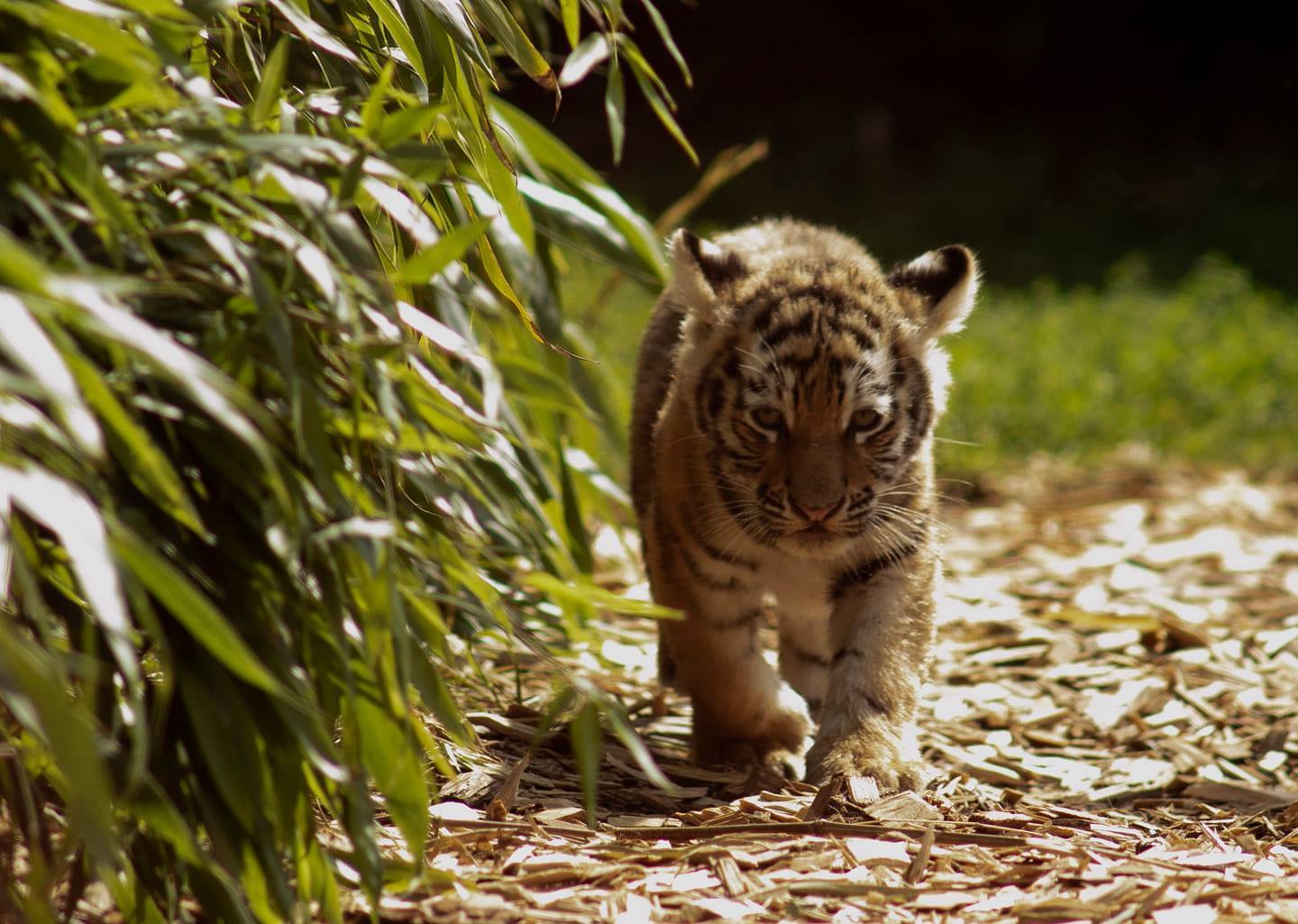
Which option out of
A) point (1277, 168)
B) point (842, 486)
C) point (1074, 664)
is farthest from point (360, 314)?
point (1277, 168)

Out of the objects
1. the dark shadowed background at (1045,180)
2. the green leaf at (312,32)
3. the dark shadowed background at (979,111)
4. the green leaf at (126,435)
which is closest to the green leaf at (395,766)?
the green leaf at (126,435)

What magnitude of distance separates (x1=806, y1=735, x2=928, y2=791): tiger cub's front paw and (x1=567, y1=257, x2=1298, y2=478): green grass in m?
3.38

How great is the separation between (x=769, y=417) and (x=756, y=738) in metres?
0.70

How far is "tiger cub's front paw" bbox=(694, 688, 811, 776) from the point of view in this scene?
125 inches

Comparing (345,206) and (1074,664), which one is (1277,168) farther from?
(345,206)

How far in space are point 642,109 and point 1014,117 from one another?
3.68 metres

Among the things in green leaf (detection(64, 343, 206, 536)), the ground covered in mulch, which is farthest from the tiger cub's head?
green leaf (detection(64, 343, 206, 536))

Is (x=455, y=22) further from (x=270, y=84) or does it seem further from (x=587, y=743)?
(x=587, y=743)

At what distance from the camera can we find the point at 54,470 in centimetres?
174

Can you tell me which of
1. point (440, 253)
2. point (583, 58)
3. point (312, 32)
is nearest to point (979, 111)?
point (583, 58)

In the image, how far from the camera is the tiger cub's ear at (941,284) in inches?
132

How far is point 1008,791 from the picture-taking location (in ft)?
10.2

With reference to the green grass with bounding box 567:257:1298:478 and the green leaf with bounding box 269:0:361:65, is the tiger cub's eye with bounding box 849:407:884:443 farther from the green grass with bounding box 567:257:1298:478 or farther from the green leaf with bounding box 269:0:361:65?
the green grass with bounding box 567:257:1298:478

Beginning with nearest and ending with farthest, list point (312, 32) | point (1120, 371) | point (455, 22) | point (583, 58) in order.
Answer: point (312, 32), point (455, 22), point (583, 58), point (1120, 371)
